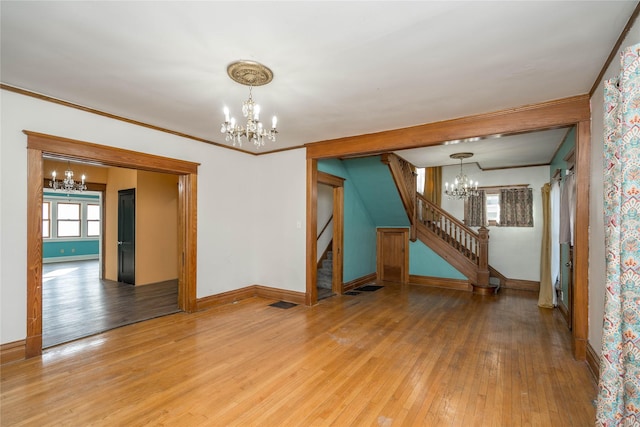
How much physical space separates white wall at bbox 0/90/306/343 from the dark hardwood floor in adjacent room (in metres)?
0.77

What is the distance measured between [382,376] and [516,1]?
3.01m

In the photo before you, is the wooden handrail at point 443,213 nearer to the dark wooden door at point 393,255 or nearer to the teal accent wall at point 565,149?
the dark wooden door at point 393,255

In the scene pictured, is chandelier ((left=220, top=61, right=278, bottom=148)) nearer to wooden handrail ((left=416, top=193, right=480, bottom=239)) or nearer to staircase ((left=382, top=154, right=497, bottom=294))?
staircase ((left=382, top=154, right=497, bottom=294))

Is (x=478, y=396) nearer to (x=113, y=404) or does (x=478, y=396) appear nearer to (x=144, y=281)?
(x=113, y=404)

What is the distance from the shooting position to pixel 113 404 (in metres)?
2.29

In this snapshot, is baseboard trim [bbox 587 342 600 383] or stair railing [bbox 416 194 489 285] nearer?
baseboard trim [bbox 587 342 600 383]

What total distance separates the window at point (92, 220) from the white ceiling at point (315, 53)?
31.7 feet

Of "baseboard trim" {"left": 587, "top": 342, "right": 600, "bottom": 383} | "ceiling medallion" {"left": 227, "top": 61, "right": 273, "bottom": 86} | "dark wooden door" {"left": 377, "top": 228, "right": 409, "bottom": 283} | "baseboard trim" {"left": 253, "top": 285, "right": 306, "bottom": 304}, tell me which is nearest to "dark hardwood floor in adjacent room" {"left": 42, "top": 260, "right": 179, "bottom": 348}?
"baseboard trim" {"left": 253, "top": 285, "right": 306, "bottom": 304}

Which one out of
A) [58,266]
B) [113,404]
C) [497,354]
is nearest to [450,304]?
[497,354]

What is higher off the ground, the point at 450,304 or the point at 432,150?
Answer: the point at 432,150

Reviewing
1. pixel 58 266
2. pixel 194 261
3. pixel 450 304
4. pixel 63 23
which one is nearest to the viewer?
pixel 63 23

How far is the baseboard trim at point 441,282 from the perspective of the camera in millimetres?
6555

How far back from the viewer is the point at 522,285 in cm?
673

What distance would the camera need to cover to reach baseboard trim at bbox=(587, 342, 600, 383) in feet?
8.76
